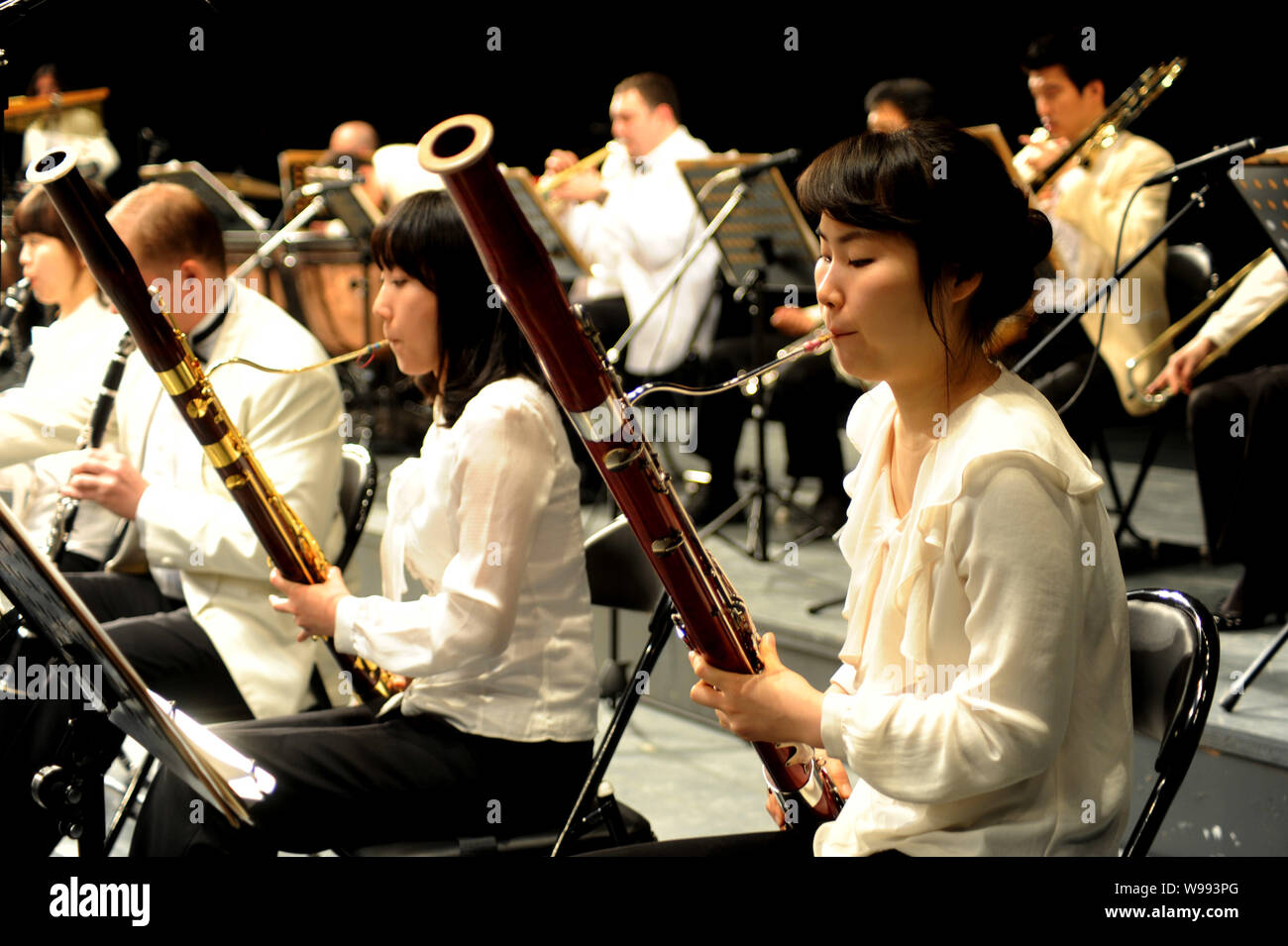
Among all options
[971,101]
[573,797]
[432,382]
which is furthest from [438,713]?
[971,101]

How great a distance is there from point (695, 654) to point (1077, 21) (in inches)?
181

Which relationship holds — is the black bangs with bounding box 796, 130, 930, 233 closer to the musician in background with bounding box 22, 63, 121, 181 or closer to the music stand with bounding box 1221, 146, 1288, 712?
the music stand with bounding box 1221, 146, 1288, 712

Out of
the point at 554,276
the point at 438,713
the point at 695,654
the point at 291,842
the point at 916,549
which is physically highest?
the point at 554,276

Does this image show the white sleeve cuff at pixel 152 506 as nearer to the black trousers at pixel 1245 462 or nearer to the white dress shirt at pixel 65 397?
the white dress shirt at pixel 65 397

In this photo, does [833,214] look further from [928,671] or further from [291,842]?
[291,842]

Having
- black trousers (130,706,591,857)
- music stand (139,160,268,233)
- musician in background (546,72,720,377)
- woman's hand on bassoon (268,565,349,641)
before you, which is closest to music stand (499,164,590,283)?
musician in background (546,72,720,377)

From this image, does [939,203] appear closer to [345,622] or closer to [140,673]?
[345,622]

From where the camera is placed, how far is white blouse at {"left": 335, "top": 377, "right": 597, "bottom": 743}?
1642 mm

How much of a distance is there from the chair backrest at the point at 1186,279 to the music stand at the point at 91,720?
2.96 metres

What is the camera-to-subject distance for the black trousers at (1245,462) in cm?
286

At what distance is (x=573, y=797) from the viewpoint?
68.9 inches

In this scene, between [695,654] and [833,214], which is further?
[695,654]

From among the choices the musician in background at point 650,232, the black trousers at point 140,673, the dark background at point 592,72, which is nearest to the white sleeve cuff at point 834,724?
the black trousers at point 140,673

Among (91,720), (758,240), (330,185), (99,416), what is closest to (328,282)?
(330,185)
